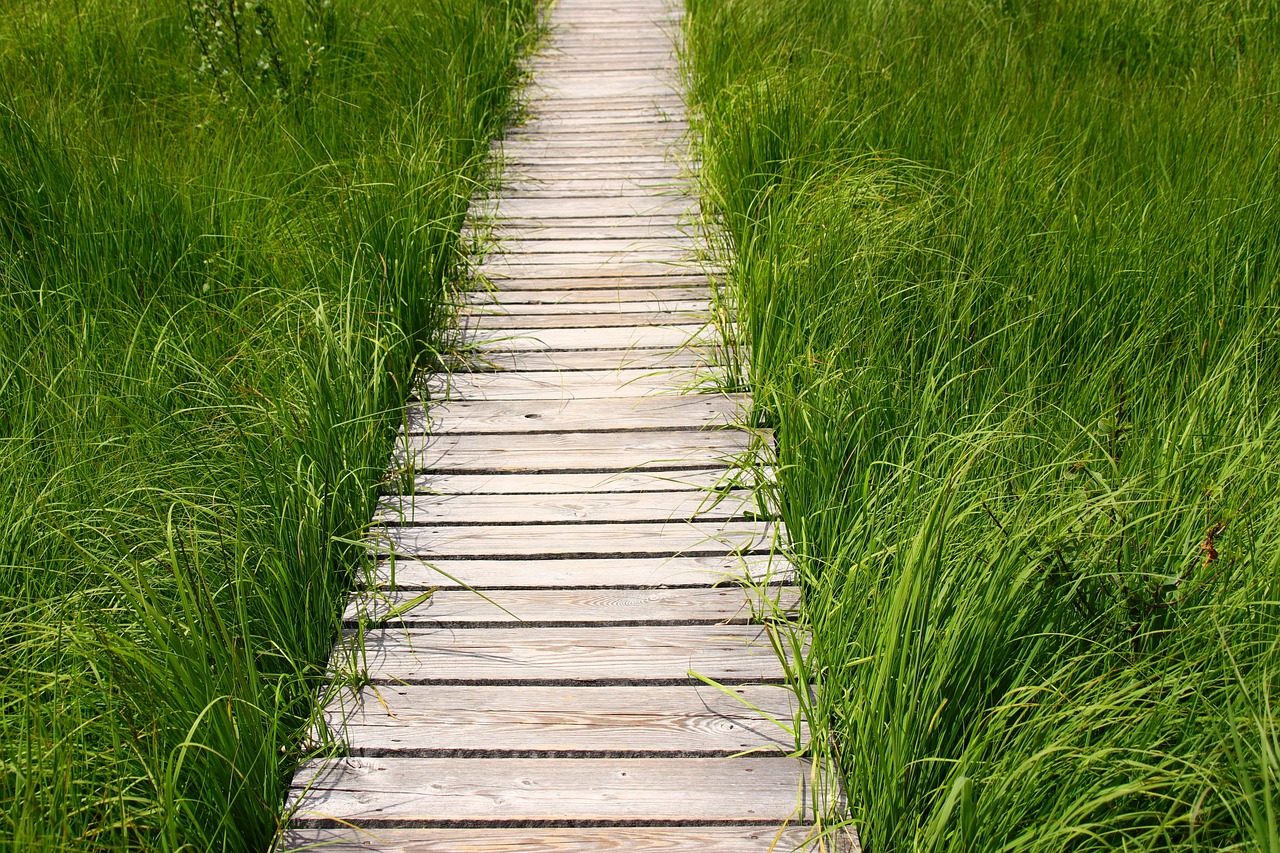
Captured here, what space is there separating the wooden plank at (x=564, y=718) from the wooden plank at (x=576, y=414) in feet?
3.61

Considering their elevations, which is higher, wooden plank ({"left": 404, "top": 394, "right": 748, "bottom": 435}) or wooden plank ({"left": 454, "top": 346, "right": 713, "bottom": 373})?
wooden plank ({"left": 454, "top": 346, "right": 713, "bottom": 373})

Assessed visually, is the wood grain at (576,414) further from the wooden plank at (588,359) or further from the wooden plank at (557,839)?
the wooden plank at (557,839)

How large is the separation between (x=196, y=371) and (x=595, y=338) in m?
1.42

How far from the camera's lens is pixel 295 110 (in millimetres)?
4344

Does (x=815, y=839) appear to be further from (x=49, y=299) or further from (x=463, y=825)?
(x=49, y=299)

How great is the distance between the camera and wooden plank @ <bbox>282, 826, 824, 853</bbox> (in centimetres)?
189

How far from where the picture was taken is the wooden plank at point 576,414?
320 centimetres

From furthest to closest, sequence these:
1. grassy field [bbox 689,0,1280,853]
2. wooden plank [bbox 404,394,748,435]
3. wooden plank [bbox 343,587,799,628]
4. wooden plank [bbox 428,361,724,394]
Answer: wooden plank [bbox 428,361,724,394] < wooden plank [bbox 404,394,748,435] < wooden plank [bbox 343,587,799,628] < grassy field [bbox 689,0,1280,853]

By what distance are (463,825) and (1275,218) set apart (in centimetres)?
309

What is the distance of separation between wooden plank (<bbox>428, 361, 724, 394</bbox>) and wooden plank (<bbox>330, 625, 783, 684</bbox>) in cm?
110

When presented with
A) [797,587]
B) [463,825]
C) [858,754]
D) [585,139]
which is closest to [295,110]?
[585,139]

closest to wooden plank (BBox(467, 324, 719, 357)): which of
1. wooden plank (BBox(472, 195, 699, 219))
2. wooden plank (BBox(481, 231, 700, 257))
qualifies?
wooden plank (BBox(481, 231, 700, 257))

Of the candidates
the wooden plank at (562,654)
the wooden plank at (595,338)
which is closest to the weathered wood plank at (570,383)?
the wooden plank at (595,338)

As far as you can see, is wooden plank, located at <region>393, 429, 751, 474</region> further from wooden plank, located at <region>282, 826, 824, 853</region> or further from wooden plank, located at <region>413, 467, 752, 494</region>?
wooden plank, located at <region>282, 826, 824, 853</region>
